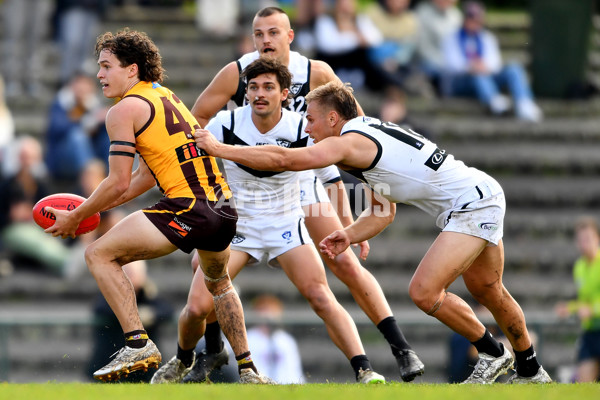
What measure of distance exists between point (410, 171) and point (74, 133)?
7171 mm

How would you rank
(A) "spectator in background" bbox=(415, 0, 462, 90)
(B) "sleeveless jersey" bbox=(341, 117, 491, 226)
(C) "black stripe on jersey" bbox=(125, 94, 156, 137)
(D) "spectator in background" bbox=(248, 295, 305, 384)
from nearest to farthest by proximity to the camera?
(C) "black stripe on jersey" bbox=(125, 94, 156, 137), (B) "sleeveless jersey" bbox=(341, 117, 491, 226), (D) "spectator in background" bbox=(248, 295, 305, 384), (A) "spectator in background" bbox=(415, 0, 462, 90)

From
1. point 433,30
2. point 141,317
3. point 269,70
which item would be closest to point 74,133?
point 141,317

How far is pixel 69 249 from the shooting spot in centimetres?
1352

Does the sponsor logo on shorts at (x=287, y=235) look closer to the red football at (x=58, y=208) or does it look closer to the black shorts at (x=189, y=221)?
the black shorts at (x=189, y=221)

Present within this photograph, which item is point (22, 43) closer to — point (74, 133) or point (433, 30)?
point (74, 133)

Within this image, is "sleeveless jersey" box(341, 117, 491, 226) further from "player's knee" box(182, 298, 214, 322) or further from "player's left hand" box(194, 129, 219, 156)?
"player's knee" box(182, 298, 214, 322)

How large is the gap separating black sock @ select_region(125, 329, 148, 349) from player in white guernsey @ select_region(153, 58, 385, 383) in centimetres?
98

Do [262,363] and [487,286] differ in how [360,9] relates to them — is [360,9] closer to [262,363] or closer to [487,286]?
[262,363]

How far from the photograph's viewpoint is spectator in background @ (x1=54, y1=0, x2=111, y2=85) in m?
14.6

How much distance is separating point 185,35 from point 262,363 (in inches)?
310

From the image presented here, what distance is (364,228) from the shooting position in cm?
775

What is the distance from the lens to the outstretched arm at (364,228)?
7.60m

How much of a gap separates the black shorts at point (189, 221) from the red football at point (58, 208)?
1.91 feet

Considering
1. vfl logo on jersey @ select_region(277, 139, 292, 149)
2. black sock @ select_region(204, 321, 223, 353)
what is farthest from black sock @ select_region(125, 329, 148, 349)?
vfl logo on jersey @ select_region(277, 139, 292, 149)
